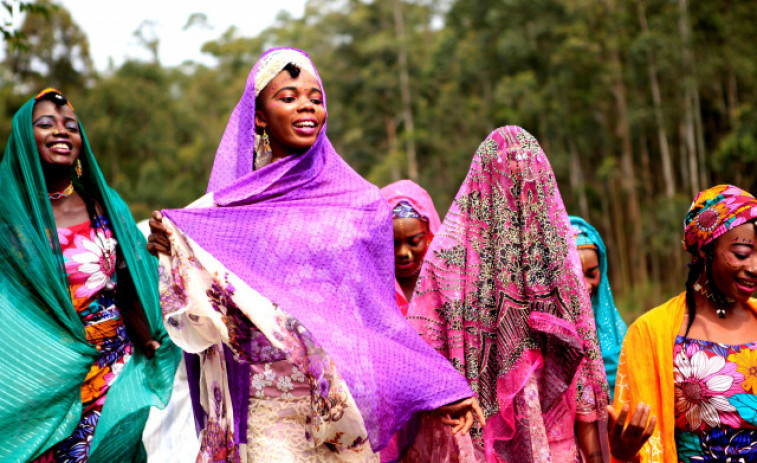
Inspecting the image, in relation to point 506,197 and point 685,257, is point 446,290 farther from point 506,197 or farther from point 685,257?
point 685,257

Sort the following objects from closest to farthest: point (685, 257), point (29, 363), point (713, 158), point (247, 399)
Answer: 1. point (247, 399)
2. point (29, 363)
3. point (713, 158)
4. point (685, 257)

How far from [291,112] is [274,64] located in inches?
9.5

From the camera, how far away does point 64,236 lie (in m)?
4.23

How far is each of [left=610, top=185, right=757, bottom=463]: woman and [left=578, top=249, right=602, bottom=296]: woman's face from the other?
1506 millimetres

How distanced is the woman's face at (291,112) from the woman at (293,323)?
0.09 meters

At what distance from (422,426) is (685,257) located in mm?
22579

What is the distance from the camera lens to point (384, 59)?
36844 millimetres

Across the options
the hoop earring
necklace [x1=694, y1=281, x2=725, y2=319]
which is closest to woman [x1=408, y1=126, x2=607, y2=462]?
necklace [x1=694, y1=281, x2=725, y2=319]

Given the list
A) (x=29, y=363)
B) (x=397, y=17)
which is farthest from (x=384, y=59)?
(x=29, y=363)

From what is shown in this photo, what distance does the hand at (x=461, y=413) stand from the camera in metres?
3.12

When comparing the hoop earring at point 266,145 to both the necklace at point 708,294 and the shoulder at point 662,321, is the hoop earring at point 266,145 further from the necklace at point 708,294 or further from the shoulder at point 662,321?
the necklace at point 708,294

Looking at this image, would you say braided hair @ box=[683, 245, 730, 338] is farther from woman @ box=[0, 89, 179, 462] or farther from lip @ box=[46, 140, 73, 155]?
lip @ box=[46, 140, 73, 155]

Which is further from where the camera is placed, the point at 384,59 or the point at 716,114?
the point at 384,59

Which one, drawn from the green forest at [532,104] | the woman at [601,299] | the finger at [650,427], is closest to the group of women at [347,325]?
the finger at [650,427]
